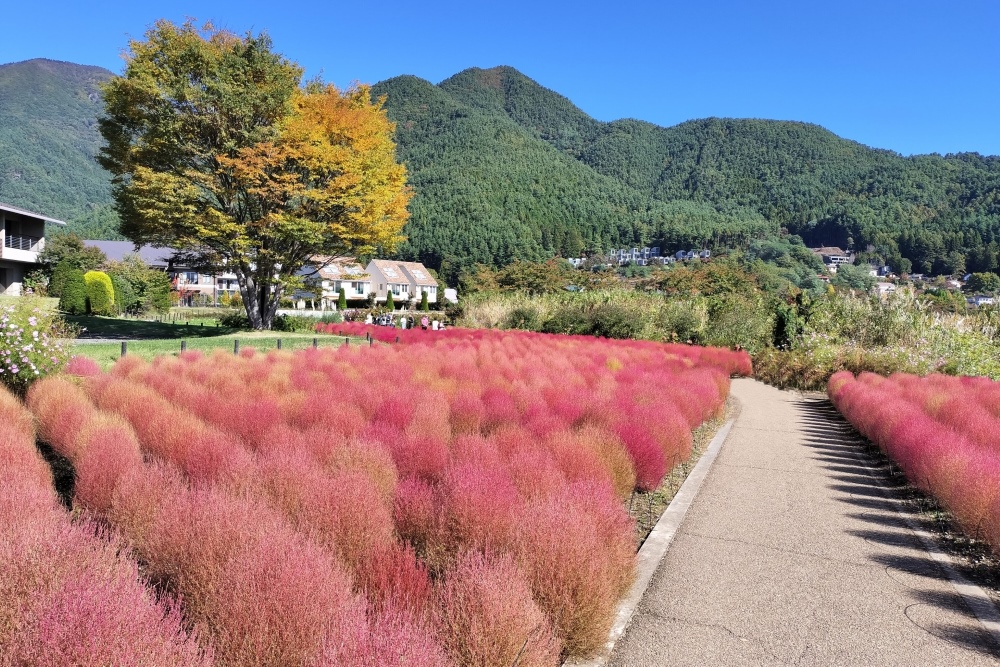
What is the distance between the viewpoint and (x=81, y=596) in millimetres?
2234

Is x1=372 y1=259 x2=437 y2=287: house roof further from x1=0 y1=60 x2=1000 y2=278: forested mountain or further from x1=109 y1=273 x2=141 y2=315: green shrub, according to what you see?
x1=109 y1=273 x2=141 y2=315: green shrub

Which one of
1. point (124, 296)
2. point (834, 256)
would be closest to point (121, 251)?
point (124, 296)

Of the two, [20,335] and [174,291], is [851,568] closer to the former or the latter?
[20,335]

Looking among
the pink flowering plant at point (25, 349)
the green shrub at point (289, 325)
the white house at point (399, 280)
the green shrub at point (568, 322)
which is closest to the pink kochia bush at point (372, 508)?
the pink flowering plant at point (25, 349)

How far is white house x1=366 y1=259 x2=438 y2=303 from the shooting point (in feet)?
291

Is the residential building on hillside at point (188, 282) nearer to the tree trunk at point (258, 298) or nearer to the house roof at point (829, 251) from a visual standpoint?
the tree trunk at point (258, 298)

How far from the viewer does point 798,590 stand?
4.36 meters

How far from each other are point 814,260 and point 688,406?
441 feet

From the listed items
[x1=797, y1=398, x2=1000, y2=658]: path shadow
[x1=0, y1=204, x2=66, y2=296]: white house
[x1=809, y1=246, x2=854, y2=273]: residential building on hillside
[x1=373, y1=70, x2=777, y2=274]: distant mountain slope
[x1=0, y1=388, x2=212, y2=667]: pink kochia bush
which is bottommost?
[x1=797, y1=398, x2=1000, y2=658]: path shadow

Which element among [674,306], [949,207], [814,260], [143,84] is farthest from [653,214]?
[143,84]

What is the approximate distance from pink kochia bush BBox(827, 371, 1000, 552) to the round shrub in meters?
36.2

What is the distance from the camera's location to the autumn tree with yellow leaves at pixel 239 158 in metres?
21.5

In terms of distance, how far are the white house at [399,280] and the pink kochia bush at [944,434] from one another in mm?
75782

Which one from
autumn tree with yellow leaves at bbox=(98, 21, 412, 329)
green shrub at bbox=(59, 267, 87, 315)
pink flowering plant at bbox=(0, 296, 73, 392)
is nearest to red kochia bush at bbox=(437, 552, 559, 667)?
pink flowering plant at bbox=(0, 296, 73, 392)
